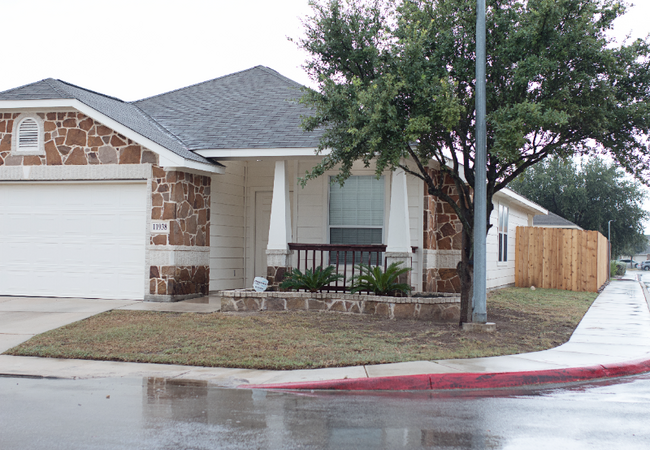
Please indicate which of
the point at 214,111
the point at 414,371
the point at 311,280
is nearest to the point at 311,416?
the point at 414,371

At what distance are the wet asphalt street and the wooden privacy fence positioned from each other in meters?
16.9

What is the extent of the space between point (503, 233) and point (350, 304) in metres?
11.6

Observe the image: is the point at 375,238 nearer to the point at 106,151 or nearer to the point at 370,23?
the point at 370,23

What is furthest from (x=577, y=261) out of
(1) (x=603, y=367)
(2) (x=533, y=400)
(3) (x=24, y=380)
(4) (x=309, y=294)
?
(3) (x=24, y=380)

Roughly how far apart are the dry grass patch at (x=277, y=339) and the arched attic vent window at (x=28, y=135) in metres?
4.93

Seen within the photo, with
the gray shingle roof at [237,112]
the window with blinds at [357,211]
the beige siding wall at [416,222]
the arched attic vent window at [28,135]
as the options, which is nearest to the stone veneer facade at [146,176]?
the arched attic vent window at [28,135]

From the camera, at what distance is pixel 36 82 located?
15117 millimetres

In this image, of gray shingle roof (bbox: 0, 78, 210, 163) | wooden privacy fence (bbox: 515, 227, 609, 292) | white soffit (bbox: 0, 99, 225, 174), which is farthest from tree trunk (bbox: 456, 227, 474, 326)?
wooden privacy fence (bbox: 515, 227, 609, 292)

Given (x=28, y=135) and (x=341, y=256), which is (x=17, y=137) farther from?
(x=341, y=256)

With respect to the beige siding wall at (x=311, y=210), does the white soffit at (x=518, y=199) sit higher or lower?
higher

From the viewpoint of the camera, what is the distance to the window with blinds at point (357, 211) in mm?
14656

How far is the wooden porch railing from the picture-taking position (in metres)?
13.0

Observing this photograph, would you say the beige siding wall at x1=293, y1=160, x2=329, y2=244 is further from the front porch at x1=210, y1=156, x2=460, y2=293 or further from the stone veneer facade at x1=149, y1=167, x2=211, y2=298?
the stone veneer facade at x1=149, y1=167, x2=211, y2=298

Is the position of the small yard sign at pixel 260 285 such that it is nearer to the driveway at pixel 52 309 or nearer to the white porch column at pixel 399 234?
the driveway at pixel 52 309
